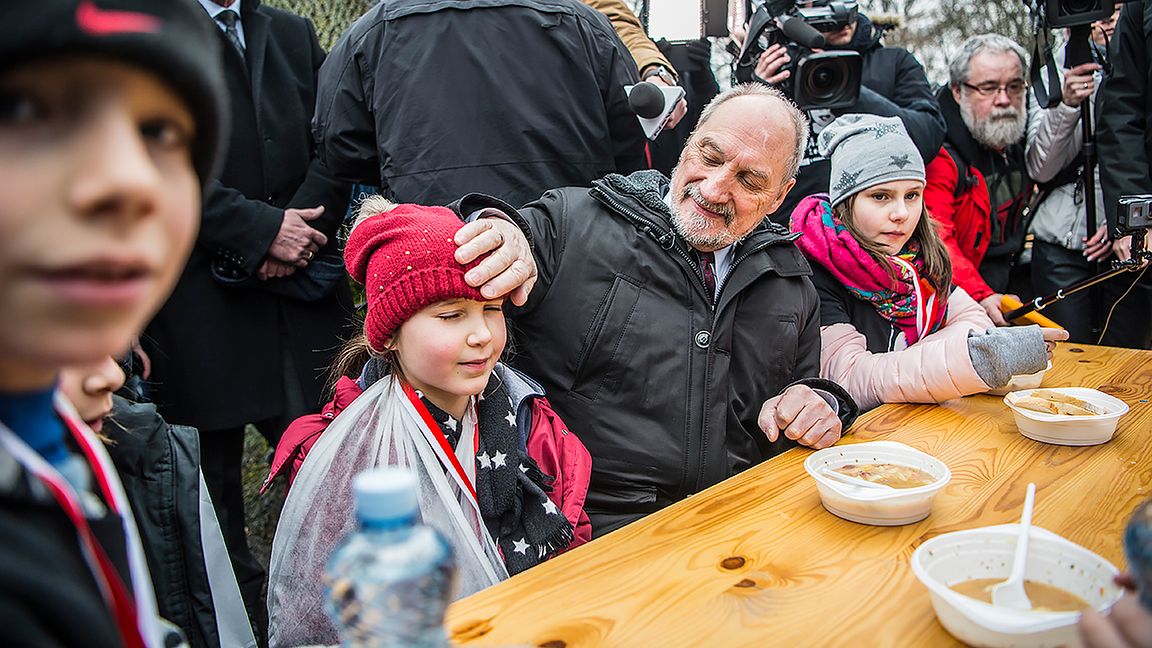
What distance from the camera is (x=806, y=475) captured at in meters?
1.67

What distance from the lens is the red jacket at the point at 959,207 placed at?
3424 mm

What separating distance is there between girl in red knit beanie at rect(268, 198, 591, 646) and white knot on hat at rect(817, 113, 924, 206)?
1486 millimetres

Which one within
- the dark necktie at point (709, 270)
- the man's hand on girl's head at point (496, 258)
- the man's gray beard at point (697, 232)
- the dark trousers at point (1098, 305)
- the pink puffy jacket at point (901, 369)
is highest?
the man's hand on girl's head at point (496, 258)

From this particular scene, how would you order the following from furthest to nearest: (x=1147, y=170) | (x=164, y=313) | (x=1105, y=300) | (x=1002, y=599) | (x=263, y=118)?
(x=1105, y=300)
(x=1147, y=170)
(x=263, y=118)
(x=164, y=313)
(x=1002, y=599)

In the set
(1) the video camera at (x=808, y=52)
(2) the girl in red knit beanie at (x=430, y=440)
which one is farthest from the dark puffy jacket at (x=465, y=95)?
(1) the video camera at (x=808, y=52)

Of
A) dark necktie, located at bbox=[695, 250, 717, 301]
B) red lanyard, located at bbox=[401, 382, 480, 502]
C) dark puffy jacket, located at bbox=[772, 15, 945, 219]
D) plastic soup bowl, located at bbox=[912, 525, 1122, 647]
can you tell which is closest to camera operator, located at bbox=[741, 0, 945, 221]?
dark puffy jacket, located at bbox=[772, 15, 945, 219]

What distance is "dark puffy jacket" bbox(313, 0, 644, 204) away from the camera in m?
2.44

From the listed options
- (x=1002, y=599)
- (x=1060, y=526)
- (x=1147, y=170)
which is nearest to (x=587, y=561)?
(x=1002, y=599)

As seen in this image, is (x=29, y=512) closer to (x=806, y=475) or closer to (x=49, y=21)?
(x=49, y=21)

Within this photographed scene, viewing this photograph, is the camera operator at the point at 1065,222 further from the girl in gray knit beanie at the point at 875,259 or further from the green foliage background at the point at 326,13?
the green foliage background at the point at 326,13

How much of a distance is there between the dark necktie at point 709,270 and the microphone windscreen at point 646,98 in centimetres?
51

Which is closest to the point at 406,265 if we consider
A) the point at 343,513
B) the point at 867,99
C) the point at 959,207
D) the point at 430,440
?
the point at 430,440

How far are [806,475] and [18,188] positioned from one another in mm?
1478

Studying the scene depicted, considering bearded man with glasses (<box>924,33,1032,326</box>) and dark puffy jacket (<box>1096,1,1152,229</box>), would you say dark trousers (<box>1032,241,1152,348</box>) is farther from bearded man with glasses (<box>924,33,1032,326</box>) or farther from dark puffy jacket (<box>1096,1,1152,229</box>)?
dark puffy jacket (<box>1096,1,1152,229</box>)
